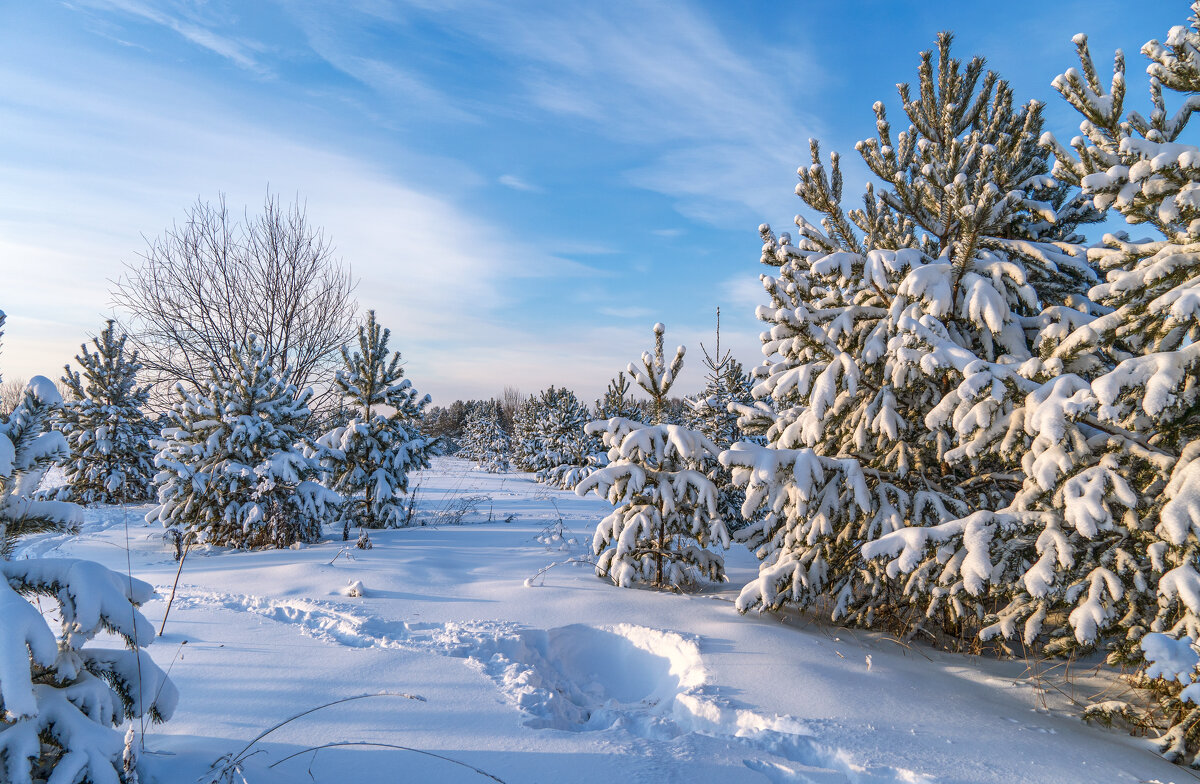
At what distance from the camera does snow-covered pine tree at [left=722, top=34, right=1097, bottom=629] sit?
414 cm

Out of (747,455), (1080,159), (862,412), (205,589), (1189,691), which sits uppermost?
(1080,159)

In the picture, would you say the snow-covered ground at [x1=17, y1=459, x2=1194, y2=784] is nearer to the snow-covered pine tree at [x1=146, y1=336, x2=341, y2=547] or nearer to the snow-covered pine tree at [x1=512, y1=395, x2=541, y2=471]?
the snow-covered pine tree at [x1=146, y1=336, x2=341, y2=547]

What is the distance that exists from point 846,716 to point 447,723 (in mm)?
2169

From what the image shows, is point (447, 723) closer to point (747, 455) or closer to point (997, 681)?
point (747, 455)

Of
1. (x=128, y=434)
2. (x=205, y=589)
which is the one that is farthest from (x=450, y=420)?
(x=205, y=589)

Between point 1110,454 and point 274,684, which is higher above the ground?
point 1110,454

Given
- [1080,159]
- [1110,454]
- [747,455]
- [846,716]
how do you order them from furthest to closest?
[747,455], [1080,159], [1110,454], [846,716]

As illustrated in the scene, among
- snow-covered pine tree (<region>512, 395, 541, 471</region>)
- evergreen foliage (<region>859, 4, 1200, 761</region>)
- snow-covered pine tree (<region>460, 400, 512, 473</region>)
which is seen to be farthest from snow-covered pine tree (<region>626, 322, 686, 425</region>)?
snow-covered pine tree (<region>460, 400, 512, 473</region>)

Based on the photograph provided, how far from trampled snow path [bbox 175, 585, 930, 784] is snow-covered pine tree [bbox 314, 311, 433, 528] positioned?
4.44m

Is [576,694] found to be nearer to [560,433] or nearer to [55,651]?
[55,651]

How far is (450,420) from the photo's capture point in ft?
233

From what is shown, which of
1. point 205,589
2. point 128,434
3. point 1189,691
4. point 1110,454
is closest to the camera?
point 1189,691

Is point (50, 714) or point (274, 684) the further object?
point (274, 684)

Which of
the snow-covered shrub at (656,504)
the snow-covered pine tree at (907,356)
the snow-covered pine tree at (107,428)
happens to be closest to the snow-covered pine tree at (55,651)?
the snow-covered shrub at (656,504)
